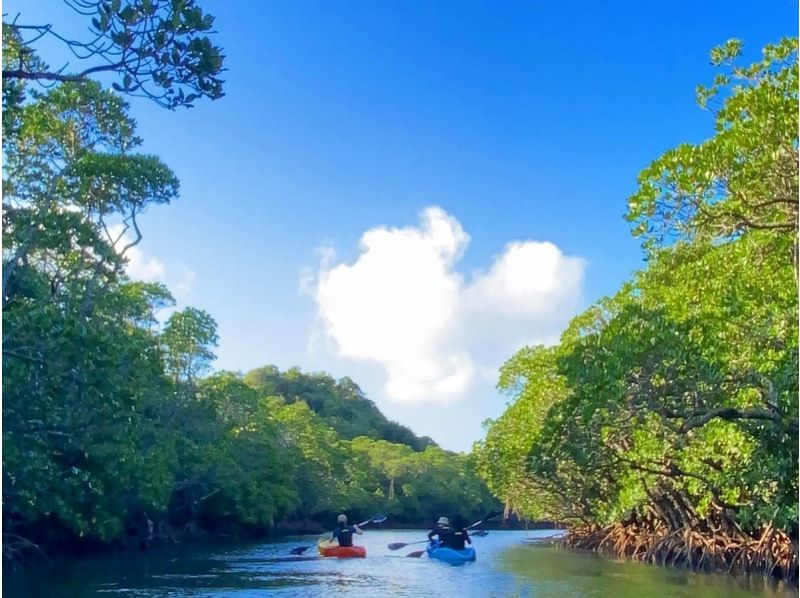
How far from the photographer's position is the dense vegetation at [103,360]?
8.66 meters

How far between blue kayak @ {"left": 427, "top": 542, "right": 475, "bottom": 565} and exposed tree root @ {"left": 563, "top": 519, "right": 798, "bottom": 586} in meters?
4.47

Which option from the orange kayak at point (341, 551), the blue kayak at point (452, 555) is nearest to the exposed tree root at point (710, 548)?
the blue kayak at point (452, 555)

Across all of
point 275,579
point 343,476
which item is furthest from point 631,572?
point 343,476

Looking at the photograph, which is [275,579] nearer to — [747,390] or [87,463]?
[87,463]

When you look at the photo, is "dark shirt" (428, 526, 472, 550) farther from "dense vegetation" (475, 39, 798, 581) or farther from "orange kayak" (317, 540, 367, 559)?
"dense vegetation" (475, 39, 798, 581)

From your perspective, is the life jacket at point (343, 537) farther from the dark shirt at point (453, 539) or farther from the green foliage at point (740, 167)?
the green foliage at point (740, 167)

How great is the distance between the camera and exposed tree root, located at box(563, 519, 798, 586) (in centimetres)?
1484

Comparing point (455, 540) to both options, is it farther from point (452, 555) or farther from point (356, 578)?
point (356, 578)

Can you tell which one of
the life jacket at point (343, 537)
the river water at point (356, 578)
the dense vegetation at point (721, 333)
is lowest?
the river water at point (356, 578)

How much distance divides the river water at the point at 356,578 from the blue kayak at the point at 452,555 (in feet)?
1.04

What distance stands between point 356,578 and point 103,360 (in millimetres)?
8843

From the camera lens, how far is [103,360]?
1048 centimetres

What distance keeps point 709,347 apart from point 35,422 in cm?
874

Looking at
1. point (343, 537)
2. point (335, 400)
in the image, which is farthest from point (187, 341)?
point (335, 400)
